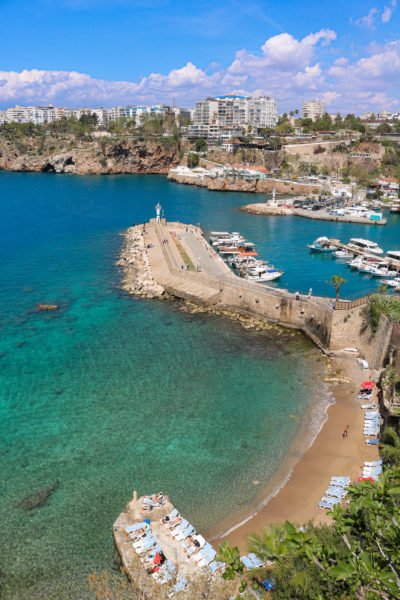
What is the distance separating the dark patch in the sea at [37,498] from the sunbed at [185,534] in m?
6.10

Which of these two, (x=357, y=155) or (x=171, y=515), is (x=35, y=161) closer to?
(x=357, y=155)

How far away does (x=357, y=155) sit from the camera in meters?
128

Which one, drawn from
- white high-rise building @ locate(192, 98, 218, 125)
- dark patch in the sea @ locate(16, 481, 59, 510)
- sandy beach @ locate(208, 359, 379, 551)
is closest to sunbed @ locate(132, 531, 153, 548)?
sandy beach @ locate(208, 359, 379, 551)

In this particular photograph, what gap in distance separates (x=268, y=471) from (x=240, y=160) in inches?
5096

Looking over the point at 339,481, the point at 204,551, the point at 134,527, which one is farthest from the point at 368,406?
the point at 134,527

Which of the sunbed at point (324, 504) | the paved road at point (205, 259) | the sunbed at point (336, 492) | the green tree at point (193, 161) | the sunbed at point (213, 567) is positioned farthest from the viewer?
the green tree at point (193, 161)

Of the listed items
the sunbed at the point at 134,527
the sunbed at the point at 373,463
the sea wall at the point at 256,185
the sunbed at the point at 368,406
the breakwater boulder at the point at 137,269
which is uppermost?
the sea wall at the point at 256,185

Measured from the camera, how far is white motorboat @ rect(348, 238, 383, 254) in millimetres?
54784

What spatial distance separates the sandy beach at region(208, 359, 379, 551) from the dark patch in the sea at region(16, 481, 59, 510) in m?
Answer: 7.03

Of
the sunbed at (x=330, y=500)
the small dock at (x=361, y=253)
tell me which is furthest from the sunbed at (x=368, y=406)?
the small dock at (x=361, y=253)

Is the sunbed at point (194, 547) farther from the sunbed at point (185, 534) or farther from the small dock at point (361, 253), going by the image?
the small dock at point (361, 253)

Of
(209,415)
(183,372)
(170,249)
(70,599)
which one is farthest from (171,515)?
(170,249)

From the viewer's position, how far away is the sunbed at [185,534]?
15193mm

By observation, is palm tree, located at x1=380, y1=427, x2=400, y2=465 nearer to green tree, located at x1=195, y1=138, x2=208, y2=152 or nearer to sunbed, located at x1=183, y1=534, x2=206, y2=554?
sunbed, located at x1=183, y1=534, x2=206, y2=554
